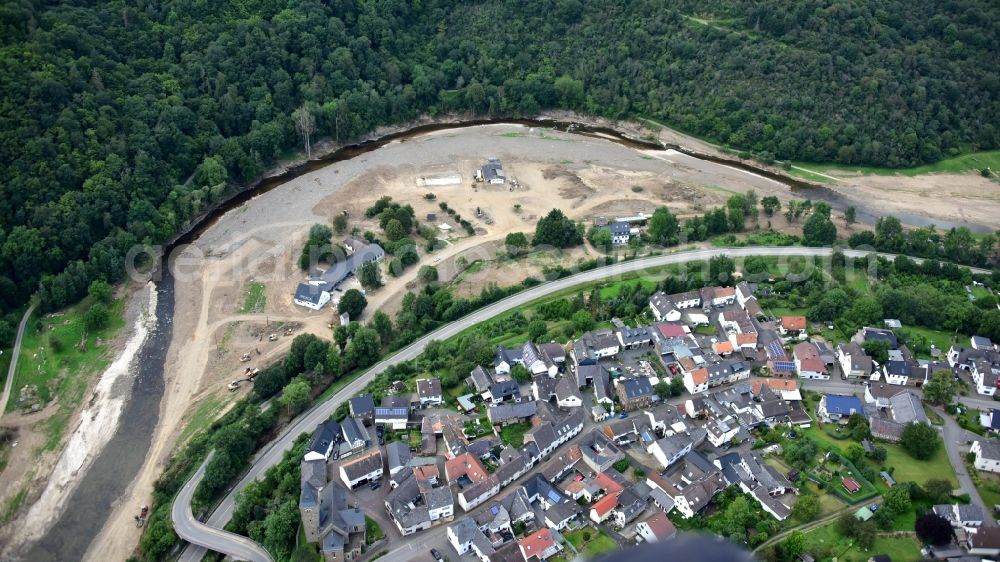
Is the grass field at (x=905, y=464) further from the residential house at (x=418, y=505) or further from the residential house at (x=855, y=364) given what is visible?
the residential house at (x=418, y=505)

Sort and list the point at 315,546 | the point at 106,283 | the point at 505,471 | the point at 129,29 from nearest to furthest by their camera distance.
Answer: the point at 315,546, the point at 505,471, the point at 106,283, the point at 129,29

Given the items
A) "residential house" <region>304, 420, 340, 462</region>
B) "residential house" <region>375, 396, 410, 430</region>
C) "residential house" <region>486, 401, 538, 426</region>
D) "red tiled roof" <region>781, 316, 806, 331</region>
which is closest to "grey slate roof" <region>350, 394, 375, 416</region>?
"residential house" <region>375, 396, 410, 430</region>

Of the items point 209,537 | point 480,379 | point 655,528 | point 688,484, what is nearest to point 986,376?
point 688,484

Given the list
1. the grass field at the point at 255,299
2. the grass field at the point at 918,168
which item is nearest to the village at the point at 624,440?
the grass field at the point at 255,299

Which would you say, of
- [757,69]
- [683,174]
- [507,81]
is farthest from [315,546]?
[757,69]

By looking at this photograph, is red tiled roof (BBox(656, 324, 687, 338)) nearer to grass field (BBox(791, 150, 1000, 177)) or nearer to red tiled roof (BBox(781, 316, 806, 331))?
red tiled roof (BBox(781, 316, 806, 331))

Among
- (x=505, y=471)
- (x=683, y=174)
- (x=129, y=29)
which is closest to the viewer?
(x=505, y=471)

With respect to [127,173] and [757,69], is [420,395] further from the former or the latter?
[757,69]

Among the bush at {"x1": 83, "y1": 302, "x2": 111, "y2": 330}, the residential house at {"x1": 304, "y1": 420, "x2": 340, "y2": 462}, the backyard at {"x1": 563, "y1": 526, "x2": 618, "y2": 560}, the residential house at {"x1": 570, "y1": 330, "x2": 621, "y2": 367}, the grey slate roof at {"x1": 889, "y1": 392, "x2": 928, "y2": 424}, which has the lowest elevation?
the bush at {"x1": 83, "y1": 302, "x2": 111, "y2": 330}
